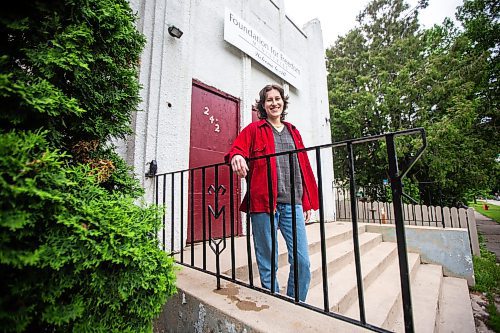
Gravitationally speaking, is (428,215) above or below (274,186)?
below

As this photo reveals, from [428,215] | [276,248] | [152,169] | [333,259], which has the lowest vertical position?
[333,259]

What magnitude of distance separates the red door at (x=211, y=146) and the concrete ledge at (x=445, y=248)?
11.7 feet

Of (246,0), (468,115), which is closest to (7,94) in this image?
(246,0)

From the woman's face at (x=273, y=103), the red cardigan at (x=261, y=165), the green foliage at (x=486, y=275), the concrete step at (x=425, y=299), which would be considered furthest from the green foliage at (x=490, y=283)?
the woman's face at (x=273, y=103)

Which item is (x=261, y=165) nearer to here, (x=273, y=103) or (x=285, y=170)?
(x=285, y=170)

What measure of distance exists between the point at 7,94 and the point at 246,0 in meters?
5.11

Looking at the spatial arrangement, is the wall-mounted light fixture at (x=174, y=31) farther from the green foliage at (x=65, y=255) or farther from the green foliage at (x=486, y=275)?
the green foliage at (x=486, y=275)

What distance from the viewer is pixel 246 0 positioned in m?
4.82

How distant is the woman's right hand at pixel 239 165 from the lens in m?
1.59

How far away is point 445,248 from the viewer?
4.32m

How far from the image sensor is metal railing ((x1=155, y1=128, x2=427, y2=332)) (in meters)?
1.08

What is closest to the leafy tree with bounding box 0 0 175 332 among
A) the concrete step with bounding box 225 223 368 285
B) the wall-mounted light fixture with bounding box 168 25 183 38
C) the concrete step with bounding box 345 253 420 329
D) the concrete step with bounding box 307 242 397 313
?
the concrete step with bounding box 225 223 368 285

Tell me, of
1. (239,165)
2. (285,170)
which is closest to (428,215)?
(285,170)

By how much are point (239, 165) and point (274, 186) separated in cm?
33
